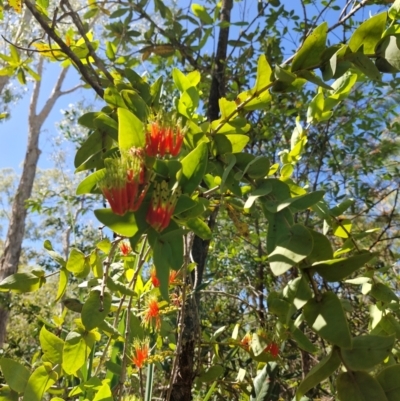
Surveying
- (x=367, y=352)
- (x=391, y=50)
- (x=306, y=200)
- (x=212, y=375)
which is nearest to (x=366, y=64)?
(x=391, y=50)

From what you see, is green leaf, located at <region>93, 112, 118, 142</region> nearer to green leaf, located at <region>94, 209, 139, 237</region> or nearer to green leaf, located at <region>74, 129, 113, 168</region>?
green leaf, located at <region>74, 129, 113, 168</region>

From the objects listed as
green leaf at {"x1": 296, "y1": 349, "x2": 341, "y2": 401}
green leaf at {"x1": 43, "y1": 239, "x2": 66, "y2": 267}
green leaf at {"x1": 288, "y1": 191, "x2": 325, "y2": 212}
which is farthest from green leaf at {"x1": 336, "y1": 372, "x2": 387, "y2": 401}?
green leaf at {"x1": 43, "y1": 239, "x2": 66, "y2": 267}

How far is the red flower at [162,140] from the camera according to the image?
1.32 feet

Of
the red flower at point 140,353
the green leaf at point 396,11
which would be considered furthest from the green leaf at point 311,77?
the red flower at point 140,353

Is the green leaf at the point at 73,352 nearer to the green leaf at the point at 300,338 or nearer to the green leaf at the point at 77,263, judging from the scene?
the green leaf at the point at 77,263

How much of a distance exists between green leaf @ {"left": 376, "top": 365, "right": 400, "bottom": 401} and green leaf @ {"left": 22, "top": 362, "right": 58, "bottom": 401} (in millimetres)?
344

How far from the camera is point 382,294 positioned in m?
0.52

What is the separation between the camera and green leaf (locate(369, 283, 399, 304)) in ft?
1.70

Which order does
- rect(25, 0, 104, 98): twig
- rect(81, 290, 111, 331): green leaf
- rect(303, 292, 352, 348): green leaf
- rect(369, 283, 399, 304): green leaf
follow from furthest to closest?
rect(25, 0, 104, 98): twig, rect(369, 283, 399, 304): green leaf, rect(81, 290, 111, 331): green leaf, rect(303, 292, 352, 348): green leaf

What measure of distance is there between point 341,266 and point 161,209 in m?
0.15

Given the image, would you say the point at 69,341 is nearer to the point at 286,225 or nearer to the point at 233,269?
the point at 286,225

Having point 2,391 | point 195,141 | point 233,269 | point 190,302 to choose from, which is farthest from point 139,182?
point 233,269

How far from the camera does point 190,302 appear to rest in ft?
2.94

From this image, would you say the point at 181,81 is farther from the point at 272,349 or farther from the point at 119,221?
the point at 272,349
